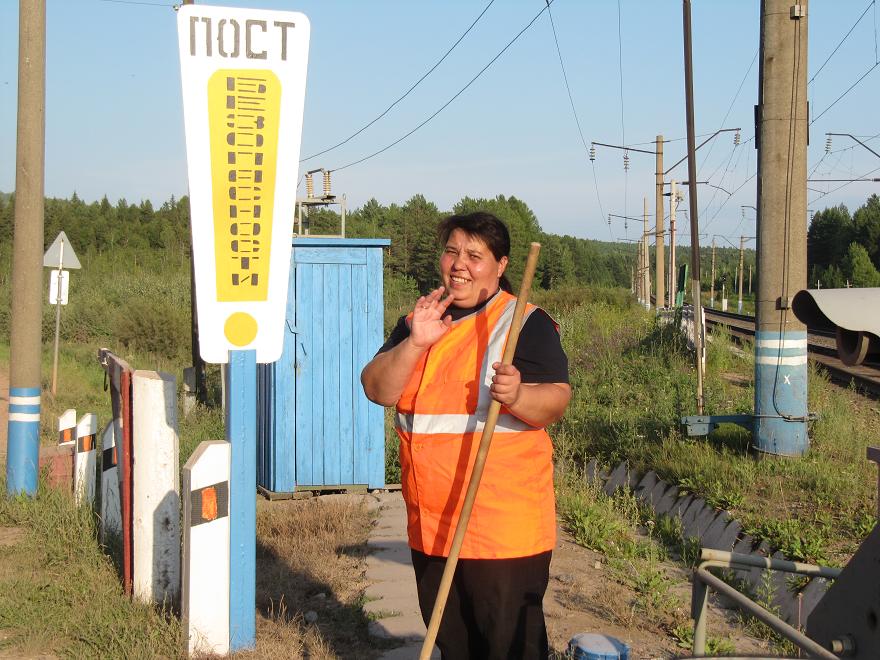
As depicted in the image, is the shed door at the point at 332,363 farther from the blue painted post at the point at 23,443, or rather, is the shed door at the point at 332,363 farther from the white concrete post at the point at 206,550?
the white concrete post at the point at 206,550

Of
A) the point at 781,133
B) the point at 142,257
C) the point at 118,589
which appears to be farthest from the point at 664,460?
the point at 142,257

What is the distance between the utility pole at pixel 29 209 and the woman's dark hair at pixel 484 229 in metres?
6.16

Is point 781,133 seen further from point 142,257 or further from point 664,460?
point 142,257

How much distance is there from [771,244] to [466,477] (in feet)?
18.2

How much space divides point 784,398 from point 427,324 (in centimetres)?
554

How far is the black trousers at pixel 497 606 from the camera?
328 centimetres

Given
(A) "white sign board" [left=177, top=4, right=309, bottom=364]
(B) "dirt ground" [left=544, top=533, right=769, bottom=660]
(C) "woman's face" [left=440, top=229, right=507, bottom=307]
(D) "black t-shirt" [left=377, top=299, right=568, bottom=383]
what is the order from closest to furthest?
(D) "black t-shirt" [left=377, top=299, right=568, bottom=383]
(C) "woman's face" [left=440, top=229, right=507, bottom=307]
(A) "white sign board" [left=177, top=4, right=309, bottom=364]
(B) "dirt ground" [left=544, top=533, right=769, bottom=660]

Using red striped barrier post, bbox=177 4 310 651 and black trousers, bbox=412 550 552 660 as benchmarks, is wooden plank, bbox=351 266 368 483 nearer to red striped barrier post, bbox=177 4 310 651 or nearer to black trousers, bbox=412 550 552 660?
red striped barrier post, bbox=177 4 310 651

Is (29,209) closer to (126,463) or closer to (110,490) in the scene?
(110,490)

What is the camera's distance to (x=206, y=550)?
4.52 meters

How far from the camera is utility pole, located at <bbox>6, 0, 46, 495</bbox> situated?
877 cm

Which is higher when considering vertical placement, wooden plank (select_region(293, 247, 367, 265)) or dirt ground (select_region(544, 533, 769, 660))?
wooden plank (select_region(293, 247, 367, 265))

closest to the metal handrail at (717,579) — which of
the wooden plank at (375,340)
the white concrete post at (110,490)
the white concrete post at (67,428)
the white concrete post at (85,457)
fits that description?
the white concrete post at (110,490)

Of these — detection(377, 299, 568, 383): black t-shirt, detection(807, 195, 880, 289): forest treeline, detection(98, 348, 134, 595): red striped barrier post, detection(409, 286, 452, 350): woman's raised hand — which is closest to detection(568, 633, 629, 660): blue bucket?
detection(377, 299, 568, 383): black t-shirt
